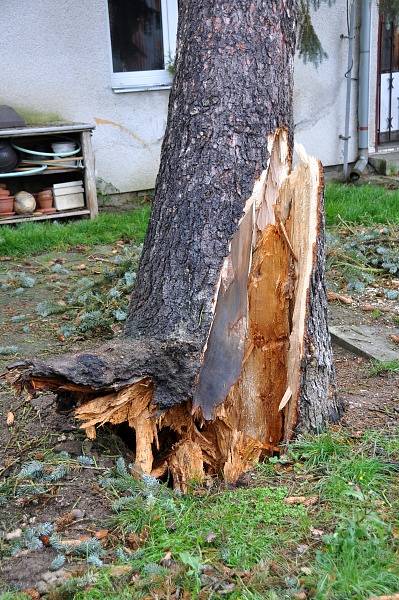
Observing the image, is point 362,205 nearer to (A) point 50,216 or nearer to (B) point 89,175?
(B) point 89,175

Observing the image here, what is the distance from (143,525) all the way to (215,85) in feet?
6.31

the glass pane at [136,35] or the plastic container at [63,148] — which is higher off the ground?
the glass pane at [136,35]

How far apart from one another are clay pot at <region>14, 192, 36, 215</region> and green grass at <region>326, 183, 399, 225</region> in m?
3.17

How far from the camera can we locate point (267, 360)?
11.5 feet

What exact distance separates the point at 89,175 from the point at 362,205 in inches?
118

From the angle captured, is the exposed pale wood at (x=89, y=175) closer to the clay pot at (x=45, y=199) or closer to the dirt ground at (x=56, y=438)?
the clay pot at (x=45, y=199)

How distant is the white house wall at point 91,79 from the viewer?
841 cm

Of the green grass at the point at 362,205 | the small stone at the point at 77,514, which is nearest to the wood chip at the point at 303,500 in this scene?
the small stone at the point at 77,514

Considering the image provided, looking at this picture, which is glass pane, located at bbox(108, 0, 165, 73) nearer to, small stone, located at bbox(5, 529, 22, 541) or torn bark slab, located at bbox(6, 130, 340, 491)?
torn bark slab, located at bbox(6, 130, 340, 491)

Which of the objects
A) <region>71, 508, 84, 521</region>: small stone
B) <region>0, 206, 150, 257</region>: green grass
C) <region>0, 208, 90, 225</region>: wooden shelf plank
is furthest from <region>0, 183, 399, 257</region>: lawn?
<region>71, 508, 84, 521</region>: small stone

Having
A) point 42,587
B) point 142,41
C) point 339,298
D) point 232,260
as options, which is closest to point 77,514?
point 42,587

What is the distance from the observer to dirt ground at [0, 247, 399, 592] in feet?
9.59

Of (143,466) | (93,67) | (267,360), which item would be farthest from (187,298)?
(93,67)

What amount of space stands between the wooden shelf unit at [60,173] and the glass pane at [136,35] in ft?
4.42
